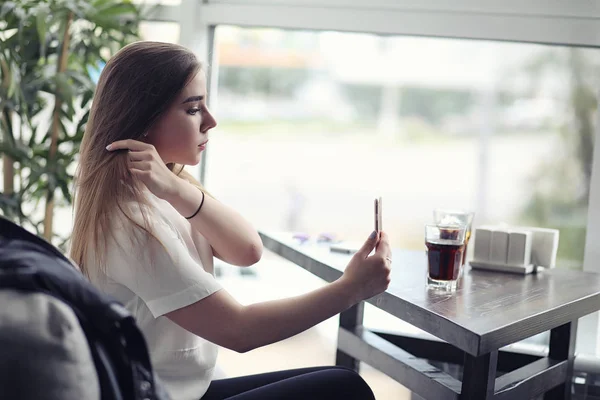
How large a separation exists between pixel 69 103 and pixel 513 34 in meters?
1.38

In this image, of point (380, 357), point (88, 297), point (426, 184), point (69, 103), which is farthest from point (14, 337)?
point (426, 184)

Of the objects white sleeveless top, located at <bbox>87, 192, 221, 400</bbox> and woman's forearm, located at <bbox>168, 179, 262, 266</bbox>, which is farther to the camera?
woman's forearm, located at <bbox>168, 179, 262, 266</bbox>

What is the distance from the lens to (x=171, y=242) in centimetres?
111

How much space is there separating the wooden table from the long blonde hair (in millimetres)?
534

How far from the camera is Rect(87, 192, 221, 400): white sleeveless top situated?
1.08 metres

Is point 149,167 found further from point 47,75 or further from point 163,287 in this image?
point 47,75

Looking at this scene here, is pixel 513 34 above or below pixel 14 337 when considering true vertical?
above

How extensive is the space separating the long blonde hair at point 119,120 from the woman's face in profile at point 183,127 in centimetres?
2

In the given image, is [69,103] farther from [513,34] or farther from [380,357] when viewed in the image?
[513,34]

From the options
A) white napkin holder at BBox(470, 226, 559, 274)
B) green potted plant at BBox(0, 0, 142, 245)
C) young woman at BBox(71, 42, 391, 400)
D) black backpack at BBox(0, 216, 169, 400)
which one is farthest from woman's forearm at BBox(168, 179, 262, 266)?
green potted plant at BBox(0, 0, 142, 245)

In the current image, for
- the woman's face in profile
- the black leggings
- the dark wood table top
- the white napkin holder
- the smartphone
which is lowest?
the black leggings

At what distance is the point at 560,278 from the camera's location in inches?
64.5

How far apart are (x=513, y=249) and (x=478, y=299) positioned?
0.36 m

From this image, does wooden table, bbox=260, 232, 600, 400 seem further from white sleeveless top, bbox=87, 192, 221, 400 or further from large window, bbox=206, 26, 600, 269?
large window, bbox=206, 26, 600, 269
